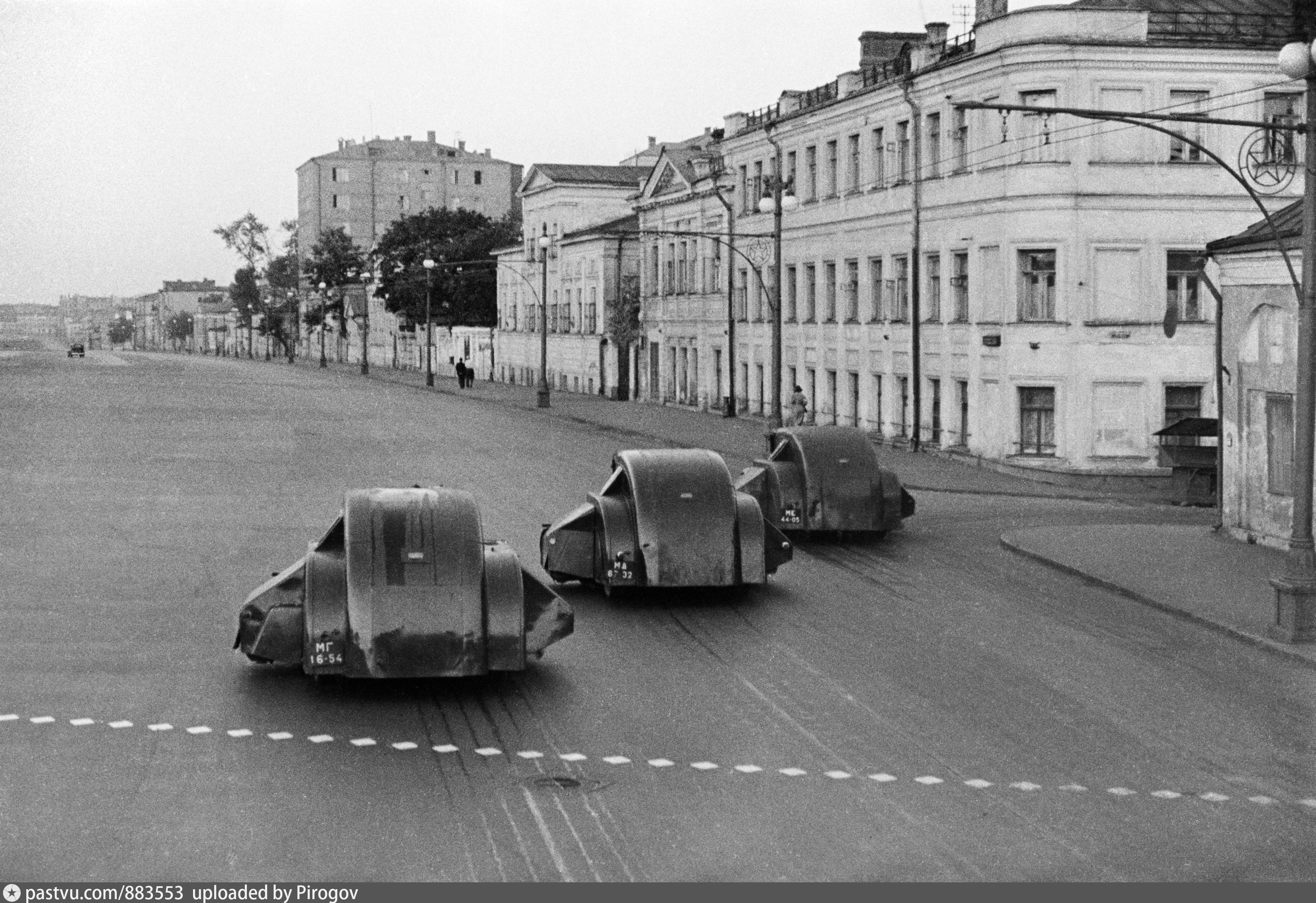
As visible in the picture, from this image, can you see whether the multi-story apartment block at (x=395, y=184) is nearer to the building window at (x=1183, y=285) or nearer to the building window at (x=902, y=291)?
the building window at (x=902, y=291)

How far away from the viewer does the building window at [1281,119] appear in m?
40.2

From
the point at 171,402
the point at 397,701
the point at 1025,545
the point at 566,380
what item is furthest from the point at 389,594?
the point at 566,380

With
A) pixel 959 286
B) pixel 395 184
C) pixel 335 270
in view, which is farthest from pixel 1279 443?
pixel 395 184

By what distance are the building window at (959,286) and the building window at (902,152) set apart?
3894 millimetres

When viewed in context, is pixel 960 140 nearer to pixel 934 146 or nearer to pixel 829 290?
pixel 934 146

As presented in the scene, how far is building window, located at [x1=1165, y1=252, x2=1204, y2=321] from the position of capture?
40844mm

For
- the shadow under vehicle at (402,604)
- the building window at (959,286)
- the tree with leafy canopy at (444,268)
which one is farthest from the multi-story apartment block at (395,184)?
the shadow under vehicle at (402,604)

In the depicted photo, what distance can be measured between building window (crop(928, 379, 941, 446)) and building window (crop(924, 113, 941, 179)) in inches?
199

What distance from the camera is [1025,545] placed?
83.0 feet

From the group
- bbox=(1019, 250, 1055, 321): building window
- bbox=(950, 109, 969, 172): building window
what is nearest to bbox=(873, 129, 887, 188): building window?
bbox=(950, 109, 969, 172): building window

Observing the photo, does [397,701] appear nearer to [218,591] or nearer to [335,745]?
[335,745]

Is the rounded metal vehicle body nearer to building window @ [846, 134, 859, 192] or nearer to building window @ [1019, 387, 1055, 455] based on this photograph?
building window @ [1019, 387, 1055, 455]

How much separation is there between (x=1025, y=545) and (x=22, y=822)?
17.0 metres

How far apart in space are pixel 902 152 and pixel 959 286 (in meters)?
5.45
